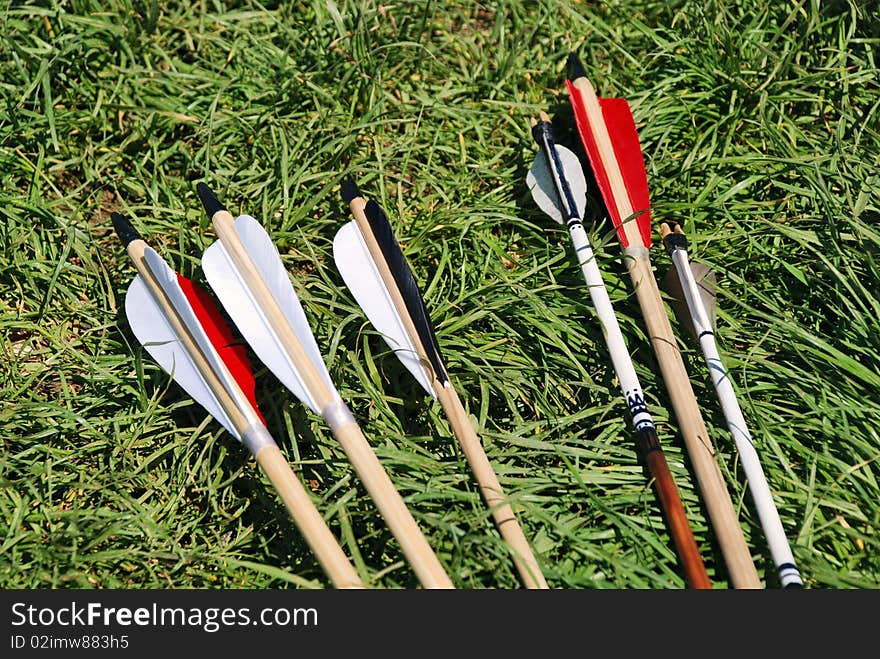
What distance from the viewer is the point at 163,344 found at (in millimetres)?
2312

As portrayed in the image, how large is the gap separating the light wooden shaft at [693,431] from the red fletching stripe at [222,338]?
1.12m

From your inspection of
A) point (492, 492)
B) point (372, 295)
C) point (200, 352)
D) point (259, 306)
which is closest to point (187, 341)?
point (200, 352)

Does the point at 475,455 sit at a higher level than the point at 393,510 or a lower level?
higher

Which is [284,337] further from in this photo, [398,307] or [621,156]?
[621,156]

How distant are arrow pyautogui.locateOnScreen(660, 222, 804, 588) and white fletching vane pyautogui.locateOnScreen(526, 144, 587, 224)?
28 centimetres

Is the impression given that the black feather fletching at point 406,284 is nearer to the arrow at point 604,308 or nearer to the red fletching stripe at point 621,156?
the arrow at point 604,308

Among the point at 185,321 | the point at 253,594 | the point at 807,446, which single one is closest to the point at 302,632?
the point at 253,594

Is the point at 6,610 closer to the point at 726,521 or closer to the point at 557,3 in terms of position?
the point at 726,521

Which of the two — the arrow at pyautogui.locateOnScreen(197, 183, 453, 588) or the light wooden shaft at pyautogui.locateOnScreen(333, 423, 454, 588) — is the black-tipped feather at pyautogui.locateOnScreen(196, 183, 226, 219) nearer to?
the arrow at pyautogui.locateOnScreen(197, 183, 453, 588)

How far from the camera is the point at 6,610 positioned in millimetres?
2012

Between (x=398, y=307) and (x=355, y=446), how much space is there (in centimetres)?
45

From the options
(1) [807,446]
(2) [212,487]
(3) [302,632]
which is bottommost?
(3) [302,632]

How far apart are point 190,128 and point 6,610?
168 centimetres

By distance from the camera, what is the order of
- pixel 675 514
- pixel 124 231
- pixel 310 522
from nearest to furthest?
pixel 310 522, pixel 675 514, pixel 124 231
